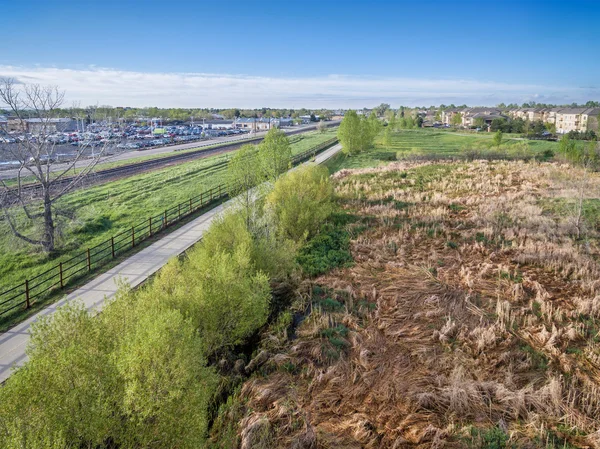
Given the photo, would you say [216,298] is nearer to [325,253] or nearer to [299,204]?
[325,253]

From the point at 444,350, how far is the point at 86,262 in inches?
655

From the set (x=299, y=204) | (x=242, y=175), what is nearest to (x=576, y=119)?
(x=299, y=204)

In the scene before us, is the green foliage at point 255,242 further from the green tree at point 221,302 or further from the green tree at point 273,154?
the green tree at point 273,154

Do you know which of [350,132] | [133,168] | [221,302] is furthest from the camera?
[350,132]

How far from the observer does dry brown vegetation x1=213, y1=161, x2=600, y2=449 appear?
9703mm

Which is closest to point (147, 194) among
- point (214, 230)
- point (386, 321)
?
point (214, 230)

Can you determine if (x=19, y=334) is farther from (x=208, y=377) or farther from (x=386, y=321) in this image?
(x=386, y=321)

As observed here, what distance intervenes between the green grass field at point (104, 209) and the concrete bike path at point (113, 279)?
454cm

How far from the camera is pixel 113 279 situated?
51.3 feet

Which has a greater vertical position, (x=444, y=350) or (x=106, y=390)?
(x=106, y=390)

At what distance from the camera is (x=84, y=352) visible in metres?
7.46

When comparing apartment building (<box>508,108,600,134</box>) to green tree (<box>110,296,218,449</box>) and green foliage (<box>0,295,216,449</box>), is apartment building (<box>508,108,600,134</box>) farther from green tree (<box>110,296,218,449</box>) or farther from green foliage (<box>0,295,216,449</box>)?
green foliage (<box>0,295,216,449</box>)

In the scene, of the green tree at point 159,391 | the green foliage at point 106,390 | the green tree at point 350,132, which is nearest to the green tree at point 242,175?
the green foliage at point 106,390

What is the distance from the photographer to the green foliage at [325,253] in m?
19.8
